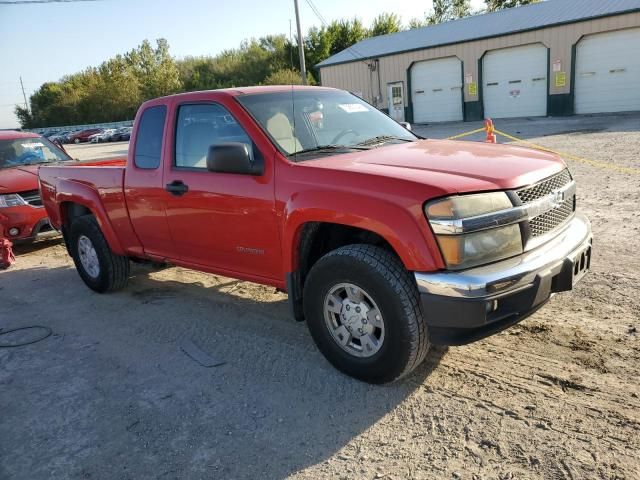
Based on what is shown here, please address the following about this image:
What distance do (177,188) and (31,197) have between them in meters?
4.61

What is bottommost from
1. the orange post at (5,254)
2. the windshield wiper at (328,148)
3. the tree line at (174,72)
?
the orange post at (5,254)

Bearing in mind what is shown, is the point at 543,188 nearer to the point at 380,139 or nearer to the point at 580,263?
the point at 580,263

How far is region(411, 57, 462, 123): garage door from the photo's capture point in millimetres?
29109

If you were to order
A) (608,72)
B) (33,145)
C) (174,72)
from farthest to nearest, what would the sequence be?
(174,72) < (608,72) < (33,145)

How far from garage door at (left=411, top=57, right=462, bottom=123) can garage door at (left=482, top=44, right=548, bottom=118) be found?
1.72 meters

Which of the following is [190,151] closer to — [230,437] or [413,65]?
[230,437]

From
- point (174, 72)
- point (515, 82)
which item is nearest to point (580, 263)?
point (515, 82)

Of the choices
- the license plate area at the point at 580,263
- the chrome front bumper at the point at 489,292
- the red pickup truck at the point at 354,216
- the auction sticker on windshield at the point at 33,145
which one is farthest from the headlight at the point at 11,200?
the license plate area at the point at 580,263

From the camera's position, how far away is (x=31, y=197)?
784 cm

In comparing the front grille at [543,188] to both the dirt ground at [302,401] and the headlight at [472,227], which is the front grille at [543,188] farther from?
the dirt ground at [302,401]

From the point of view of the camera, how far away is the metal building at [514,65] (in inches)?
919

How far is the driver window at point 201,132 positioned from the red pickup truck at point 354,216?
0.01 m

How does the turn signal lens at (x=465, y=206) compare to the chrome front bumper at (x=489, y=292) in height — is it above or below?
above

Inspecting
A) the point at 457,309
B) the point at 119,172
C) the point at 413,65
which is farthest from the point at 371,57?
the point at 457,309
